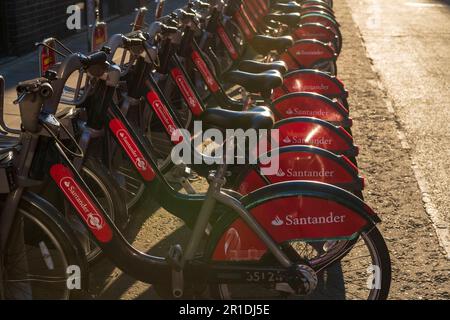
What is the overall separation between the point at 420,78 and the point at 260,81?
661cm

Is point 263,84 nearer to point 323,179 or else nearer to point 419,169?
point 323,179

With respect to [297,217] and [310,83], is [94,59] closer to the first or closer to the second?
[297,217]

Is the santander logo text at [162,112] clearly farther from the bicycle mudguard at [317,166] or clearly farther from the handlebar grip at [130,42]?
the bicycle mudguard at [317,166]

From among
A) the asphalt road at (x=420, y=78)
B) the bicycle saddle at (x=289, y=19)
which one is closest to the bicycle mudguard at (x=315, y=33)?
the bicycle saddle at (x=289, y=19)

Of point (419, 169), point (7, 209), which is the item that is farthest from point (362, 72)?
point (7, 209)

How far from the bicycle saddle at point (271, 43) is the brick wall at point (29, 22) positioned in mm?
4648

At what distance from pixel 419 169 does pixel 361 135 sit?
1.20 m

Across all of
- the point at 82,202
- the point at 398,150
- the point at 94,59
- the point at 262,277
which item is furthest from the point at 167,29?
the point at 398,150

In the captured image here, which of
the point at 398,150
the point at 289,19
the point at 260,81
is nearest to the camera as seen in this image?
the point at 260,81

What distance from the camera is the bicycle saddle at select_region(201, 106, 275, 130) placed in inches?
155

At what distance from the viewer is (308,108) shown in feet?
19.9

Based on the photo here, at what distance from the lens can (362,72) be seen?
38.0 ft


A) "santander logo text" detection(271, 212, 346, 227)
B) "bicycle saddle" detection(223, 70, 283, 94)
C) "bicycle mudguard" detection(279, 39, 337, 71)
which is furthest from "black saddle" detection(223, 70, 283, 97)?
"bicycle mudguard" detection(279, 39, 337, 71)
